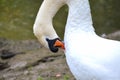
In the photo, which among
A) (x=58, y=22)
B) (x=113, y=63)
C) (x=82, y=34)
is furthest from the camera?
(x=58, y=22)

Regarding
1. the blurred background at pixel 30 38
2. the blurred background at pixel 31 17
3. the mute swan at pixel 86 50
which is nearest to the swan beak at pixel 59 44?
the mute swan at pixel 86 50

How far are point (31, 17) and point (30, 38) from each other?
8.74 ft

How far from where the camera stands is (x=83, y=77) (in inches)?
134

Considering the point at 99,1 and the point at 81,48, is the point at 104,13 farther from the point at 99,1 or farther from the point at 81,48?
the point at 81,48

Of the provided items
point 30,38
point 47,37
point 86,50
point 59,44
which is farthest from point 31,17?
point 86,50

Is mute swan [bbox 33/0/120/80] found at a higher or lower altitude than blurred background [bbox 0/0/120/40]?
higher

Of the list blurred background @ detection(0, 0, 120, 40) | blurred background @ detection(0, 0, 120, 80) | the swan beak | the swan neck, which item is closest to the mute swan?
the swan neck

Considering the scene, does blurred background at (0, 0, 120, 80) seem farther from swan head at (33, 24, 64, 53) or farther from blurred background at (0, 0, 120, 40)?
swan head at (33, 24, 64, 53)

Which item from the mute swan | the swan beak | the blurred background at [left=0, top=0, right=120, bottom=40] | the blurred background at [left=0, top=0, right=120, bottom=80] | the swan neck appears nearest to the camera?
the mute swan

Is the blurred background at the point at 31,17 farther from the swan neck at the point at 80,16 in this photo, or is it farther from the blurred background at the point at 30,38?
the swan neck at the point at 80,16

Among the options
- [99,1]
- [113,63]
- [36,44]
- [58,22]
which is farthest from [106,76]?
[99,1]

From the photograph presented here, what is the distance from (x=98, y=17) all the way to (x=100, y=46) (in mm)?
10466

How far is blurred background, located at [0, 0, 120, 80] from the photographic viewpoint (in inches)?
277

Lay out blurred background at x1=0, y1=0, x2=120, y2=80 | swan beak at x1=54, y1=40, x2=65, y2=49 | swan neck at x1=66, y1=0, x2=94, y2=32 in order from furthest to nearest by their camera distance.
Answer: blurred background at x1=0, y1=0, x2=120, y2=80 → swan beak at x1=54, y1=40, x2=65, y2=49 → swan neck at x1=66, y1=0, x2=94, y2=32
